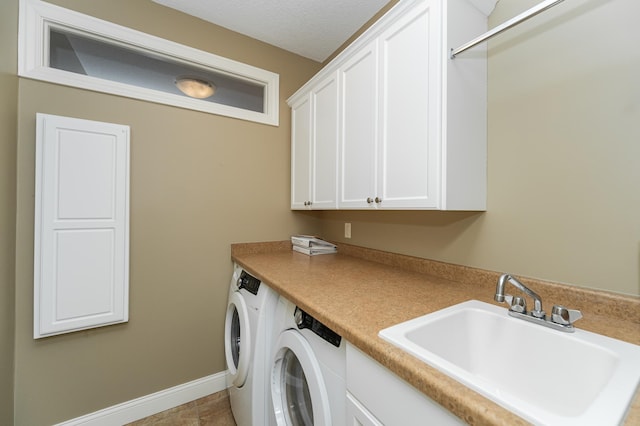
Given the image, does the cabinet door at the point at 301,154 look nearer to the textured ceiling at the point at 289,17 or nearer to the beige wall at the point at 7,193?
the textured ceiling at the point at 289,17

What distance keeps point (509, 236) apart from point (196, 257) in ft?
6.17

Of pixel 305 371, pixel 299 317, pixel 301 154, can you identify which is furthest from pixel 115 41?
pixel 305 371

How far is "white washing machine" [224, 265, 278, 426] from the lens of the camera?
1.23 meters

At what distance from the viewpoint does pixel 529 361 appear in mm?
792

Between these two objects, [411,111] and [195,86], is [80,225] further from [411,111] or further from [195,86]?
[411,111]

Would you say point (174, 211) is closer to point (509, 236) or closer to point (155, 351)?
point (155, 351)

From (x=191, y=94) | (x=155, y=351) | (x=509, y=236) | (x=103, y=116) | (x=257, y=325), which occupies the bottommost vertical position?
(x=155, y=351)

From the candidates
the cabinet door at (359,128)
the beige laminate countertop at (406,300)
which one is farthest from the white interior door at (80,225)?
the cabinet door at (359,128)

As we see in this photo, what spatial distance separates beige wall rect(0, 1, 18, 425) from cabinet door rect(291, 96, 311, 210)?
1578 millimetres

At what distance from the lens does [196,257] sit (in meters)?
1.82

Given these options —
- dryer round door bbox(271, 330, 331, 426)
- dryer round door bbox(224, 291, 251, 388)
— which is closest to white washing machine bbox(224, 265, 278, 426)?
dryer round door bbox(224, 291, 251, 388)

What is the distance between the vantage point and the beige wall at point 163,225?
4.52ft

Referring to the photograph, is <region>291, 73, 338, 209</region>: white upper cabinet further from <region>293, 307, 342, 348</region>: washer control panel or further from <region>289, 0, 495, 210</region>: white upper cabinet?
<region>293, 307, 342, 348</region>: washer control panel

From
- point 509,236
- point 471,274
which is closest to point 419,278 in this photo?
point 471,274
